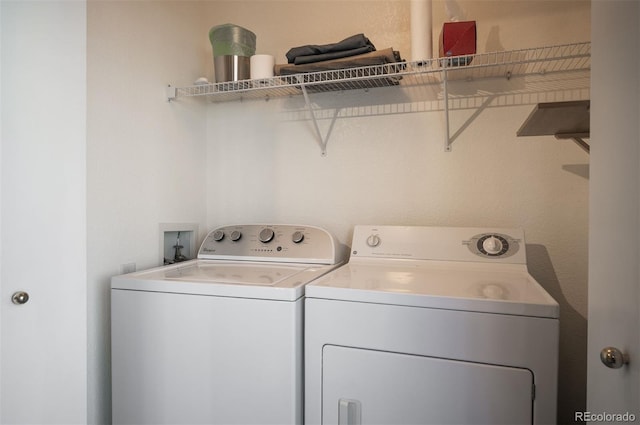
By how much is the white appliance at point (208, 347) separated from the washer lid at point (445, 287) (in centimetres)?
14

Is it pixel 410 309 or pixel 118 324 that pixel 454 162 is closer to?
pixel 410 309

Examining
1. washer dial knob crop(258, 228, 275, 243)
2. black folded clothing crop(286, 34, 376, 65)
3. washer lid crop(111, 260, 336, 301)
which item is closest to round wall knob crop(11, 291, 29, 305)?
washer lid crop(111, 260, 336, 301)

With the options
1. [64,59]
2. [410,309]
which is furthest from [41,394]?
[410,309]

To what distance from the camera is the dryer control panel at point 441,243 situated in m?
1.47

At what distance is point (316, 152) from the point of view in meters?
1.93

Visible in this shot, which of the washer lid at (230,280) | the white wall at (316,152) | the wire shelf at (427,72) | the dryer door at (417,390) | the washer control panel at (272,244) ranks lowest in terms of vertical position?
the dryer door at (417,390)

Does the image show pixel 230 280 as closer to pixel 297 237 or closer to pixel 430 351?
pixel 297 237

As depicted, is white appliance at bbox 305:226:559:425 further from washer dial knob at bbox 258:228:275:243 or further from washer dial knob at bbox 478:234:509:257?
washer dial knob at bbox 258:228:275:243

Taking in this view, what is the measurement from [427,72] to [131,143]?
1.25m

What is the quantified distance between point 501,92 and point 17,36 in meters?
1.73

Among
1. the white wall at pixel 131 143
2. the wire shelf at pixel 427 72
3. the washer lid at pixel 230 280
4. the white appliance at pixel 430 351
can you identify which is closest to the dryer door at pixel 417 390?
the white appliance at pixel 430 351

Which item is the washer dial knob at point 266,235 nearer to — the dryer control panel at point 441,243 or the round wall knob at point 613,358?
the dryer control panel at point 441,243

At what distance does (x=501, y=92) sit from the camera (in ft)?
5.43

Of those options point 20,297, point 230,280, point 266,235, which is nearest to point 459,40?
point 266,235
